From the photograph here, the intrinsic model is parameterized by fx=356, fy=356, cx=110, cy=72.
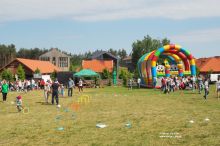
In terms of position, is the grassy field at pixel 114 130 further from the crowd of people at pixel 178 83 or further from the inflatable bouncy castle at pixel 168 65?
the inflatable bouncy castle at pixel 168 65

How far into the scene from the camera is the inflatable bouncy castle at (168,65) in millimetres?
44344

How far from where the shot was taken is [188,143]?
414 inches

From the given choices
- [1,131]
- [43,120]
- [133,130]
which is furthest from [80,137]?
[43,120]

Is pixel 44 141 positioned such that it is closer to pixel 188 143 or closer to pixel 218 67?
pixel 188 143

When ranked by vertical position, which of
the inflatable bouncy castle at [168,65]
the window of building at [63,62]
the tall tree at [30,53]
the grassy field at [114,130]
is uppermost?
the tall tree at [30,53]

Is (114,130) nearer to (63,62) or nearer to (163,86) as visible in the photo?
(163,86)

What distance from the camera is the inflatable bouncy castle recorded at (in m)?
44.3

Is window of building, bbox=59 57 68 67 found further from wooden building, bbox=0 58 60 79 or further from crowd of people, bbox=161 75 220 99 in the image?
crowd of people, bbox=161 75 220 99

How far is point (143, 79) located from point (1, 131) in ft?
117

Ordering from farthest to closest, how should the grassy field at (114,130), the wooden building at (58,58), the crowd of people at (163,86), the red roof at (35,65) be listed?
1. the wooden building at (58,58)
2. the red roof at (35,65)
3. the crowd of people at (163,86)
4. the grassy field at (114,130)

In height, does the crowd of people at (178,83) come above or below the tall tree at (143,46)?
below

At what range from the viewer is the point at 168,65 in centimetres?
4634

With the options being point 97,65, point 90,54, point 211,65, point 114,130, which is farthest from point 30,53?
point 114,130

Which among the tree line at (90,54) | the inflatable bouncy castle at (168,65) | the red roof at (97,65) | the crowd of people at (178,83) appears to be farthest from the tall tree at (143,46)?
the crowd of people at (178,83)
